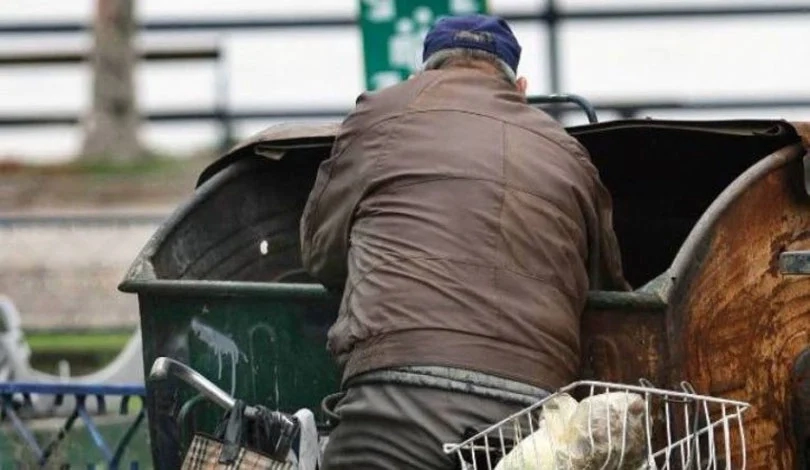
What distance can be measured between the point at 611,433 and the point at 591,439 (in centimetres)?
4

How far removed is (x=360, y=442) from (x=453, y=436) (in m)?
0.23

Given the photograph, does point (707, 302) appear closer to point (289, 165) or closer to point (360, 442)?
point (360, 442)

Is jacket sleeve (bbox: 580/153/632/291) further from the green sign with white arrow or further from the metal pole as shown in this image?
the metal pole

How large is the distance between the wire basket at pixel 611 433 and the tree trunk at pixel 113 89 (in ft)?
34.2

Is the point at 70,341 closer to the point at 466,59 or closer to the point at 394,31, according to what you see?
the point at 394,31

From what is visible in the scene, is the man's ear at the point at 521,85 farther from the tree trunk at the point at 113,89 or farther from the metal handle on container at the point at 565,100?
the tree trunk at the point at 113,89

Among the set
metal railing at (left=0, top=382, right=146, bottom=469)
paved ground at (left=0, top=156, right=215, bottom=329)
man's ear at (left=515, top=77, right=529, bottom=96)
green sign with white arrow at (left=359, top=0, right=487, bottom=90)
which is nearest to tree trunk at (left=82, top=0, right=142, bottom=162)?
paved ground at (left=0, top=156, right=215, bottom=329)

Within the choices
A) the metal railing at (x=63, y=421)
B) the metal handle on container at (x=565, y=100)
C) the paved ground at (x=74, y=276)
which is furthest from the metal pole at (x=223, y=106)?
the metal handle on container at (x=565, y=100)

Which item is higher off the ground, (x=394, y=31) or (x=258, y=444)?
(x=394, y=31)

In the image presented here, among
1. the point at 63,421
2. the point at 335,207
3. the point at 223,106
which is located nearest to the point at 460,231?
the point at 335,207

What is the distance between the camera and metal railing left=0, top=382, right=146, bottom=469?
656 centimetres

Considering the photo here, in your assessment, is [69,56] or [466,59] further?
[69,56]

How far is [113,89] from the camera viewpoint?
14.9 metres

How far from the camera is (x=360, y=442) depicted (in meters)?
4.57
